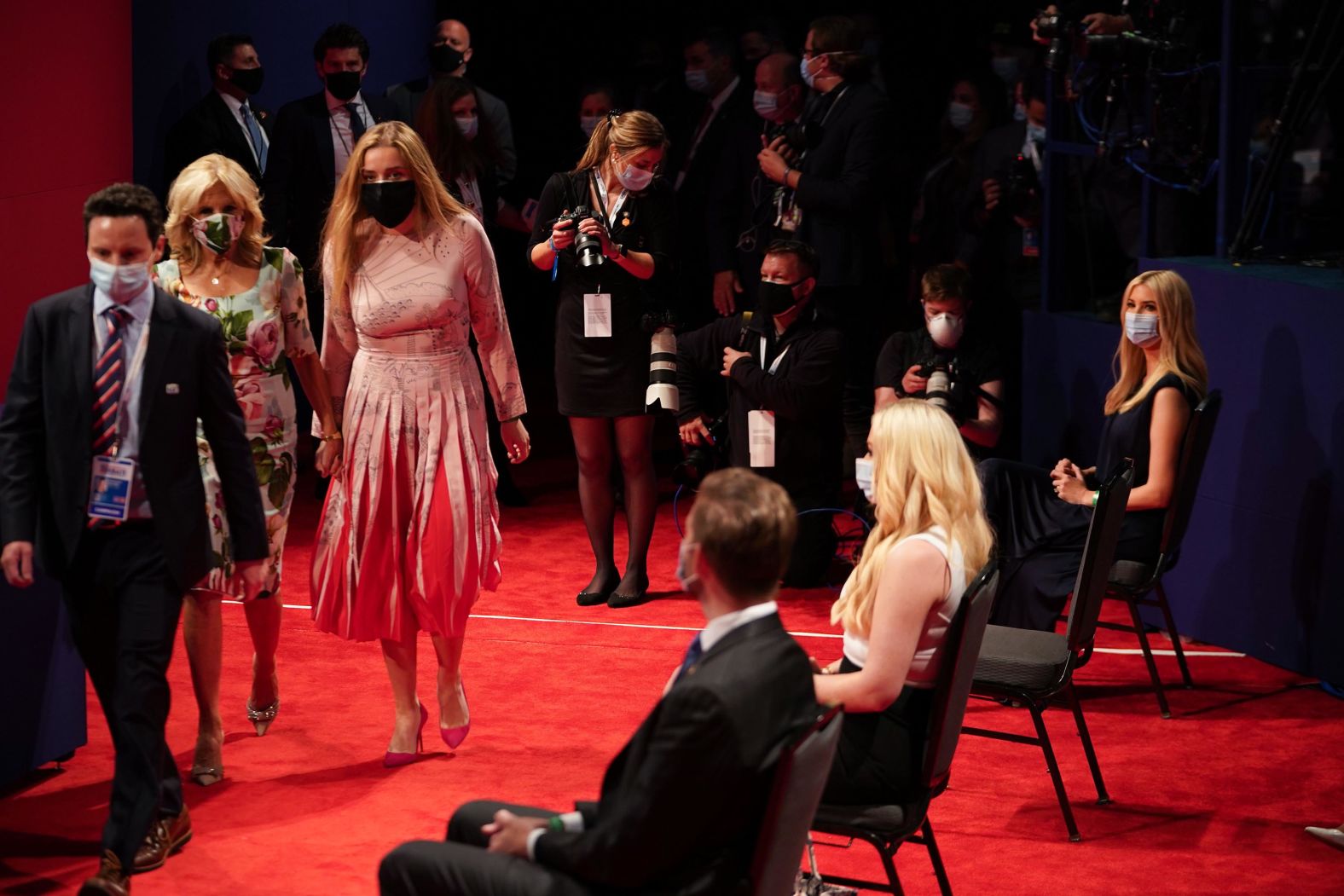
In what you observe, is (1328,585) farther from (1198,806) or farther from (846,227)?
(846,227)

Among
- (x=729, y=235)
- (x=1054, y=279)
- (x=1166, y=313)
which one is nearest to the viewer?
(x=1166, y=313)

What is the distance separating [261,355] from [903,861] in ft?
6.63

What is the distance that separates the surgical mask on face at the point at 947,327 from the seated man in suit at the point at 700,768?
3.58 m

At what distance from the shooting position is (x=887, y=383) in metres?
6.39

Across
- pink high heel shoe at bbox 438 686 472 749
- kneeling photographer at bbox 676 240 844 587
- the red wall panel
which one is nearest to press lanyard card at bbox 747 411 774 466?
kneeling photographer at bbox 676 240 844 587

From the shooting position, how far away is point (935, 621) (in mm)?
3293

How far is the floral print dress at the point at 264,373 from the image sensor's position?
4285mm

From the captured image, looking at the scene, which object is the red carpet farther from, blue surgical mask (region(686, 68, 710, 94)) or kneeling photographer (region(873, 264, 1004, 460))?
blue surgical mask (region(686, 68, 710, 94))

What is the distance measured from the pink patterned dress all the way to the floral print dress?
0.41 ft

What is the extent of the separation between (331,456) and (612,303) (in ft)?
5.36

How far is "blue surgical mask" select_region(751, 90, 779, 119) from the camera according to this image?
7.42 meters

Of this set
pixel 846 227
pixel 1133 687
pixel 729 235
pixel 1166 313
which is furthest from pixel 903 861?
pixel 729 235

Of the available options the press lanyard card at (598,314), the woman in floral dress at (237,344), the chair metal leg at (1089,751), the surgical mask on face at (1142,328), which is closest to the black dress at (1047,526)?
the surgical mask on face at (1142,328)

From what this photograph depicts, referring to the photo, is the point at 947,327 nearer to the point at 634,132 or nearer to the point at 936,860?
the point at 634,132
